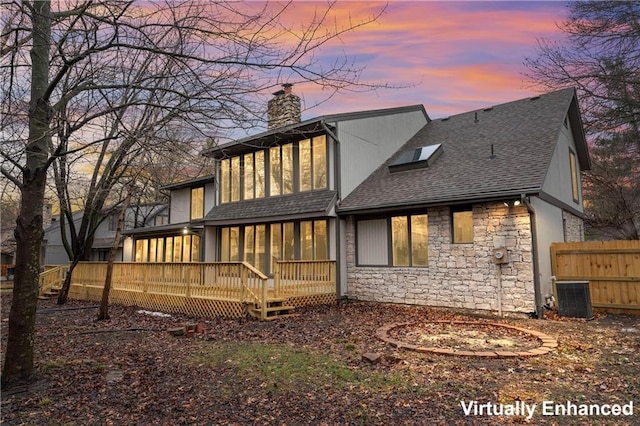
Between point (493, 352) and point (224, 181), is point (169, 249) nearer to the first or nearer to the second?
point (224, 181)

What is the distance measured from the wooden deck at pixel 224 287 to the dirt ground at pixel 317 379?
5.91ft

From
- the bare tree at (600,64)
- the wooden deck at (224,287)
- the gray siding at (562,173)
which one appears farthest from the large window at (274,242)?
the bare tree at (600,64)

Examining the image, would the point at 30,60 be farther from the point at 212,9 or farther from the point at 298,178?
the point at 298,178

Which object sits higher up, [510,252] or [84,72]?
[84,72]

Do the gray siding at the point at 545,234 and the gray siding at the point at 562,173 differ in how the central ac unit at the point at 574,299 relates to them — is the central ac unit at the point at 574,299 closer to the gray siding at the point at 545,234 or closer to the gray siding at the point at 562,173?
the gray siding at the point at 545,234

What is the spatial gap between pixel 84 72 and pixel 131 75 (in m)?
0.64

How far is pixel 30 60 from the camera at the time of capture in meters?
5.06

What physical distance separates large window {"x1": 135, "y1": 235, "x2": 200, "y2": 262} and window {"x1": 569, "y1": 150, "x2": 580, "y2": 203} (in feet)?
48.1

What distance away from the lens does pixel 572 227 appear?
1304 cm

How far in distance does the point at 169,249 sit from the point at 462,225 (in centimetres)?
1350

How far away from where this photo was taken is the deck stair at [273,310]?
9.36 meters

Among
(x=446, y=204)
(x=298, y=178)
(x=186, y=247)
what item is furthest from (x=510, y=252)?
(x=186, y=247)

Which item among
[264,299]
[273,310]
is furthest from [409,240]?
[264,299]

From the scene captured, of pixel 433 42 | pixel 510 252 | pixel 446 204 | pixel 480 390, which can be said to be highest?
pixel 433 42
